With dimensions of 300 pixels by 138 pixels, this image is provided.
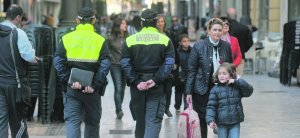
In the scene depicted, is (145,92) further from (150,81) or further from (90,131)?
(90,131)

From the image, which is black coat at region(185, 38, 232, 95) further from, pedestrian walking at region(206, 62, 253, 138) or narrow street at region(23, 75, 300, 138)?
narrow street at region(23, 75, 300, 138)

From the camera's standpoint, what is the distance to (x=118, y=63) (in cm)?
1272

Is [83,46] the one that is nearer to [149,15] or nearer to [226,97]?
[149,15]

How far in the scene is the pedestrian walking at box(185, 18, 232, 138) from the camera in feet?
28.7

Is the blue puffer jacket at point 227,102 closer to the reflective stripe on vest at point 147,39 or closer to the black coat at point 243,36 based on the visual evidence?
the reflective stripe on vest at point 147,39

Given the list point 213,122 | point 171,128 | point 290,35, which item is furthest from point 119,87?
point 290,35

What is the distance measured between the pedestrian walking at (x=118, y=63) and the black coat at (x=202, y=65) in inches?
146

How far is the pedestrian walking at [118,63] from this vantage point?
1269 cm

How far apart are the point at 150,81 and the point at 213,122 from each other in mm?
1021

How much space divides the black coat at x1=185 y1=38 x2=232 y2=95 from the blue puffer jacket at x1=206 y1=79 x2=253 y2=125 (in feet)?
1.96

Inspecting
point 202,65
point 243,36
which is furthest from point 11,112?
point 243,36

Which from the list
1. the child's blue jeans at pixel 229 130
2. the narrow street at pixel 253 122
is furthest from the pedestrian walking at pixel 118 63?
the child's blue jeans at pixel 229 130

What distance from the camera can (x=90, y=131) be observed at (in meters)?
8.66

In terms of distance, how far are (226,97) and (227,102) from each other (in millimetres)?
54
